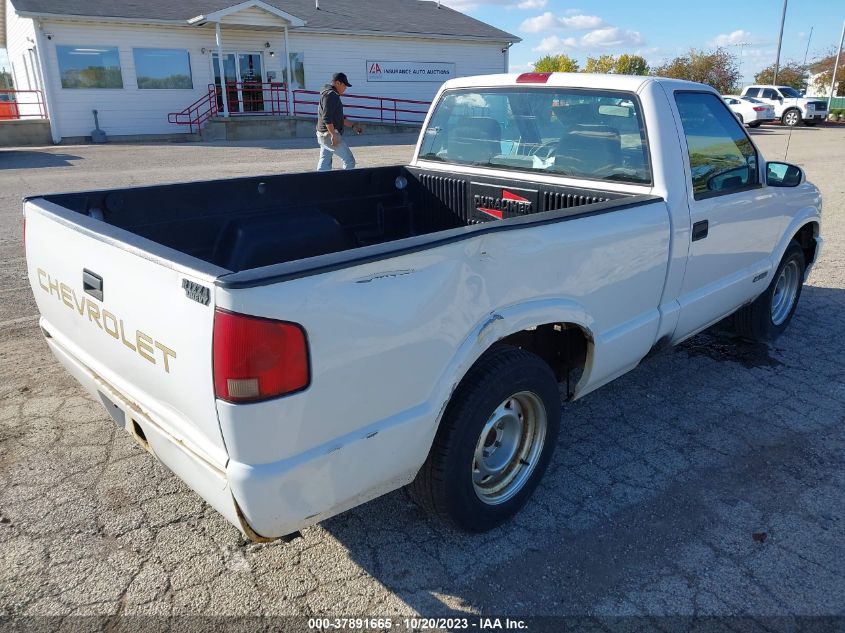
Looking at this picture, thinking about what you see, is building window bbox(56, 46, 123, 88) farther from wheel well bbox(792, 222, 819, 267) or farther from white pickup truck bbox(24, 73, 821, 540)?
wheel well bbox(792, 222, 819, 267)

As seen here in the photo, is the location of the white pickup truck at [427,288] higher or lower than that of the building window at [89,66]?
lower

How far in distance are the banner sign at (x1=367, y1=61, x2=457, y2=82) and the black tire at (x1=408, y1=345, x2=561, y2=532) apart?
26.3 meters

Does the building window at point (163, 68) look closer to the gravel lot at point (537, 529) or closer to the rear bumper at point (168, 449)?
the gravel lot at point (537, 529)

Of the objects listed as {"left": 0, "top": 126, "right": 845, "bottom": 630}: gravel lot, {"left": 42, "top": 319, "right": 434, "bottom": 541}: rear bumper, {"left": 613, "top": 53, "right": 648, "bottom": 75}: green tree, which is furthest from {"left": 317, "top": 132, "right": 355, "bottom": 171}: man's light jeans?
{"left": 613, "top": 53, "right": 648, "bottom": 75}: green tree

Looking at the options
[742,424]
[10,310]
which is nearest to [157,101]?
[10,310]

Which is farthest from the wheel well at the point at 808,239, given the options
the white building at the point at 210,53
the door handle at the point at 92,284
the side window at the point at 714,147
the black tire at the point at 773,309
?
the white building at the point at 210,53

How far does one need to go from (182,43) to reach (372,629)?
79.7ft

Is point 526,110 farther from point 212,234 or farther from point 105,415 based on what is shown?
point 105,415

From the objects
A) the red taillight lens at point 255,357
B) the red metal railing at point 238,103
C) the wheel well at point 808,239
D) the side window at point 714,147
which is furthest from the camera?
the red metal railing at point 238,103

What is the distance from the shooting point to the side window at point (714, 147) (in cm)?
369

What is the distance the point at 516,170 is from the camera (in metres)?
4.09

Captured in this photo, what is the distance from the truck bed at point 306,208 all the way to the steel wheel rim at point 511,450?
0.91 metres

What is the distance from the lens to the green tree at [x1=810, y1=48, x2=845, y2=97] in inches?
1738

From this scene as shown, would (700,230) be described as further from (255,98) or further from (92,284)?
(255,98)
